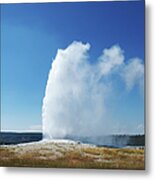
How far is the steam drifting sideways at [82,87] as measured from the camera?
1744 millimetres

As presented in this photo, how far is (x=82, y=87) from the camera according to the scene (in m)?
1.76

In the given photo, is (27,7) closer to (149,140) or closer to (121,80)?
(121,80)

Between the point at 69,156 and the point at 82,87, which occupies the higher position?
the point at 82,87

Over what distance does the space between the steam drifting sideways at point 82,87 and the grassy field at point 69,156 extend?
0.18 ft

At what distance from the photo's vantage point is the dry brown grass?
1730mm

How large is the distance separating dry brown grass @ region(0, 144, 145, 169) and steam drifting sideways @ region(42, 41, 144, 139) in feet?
0.22

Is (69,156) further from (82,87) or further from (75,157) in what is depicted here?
(82,87)

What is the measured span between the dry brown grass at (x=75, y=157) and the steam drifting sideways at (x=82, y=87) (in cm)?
7

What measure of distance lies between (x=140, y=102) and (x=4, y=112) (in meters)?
0.54

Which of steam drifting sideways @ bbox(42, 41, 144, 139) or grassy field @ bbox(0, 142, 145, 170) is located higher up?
steam drifting sideways @ bbox(42, 41, 144, 139)

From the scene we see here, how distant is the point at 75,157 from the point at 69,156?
2 centimetres

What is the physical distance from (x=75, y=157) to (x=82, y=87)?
0.27 m

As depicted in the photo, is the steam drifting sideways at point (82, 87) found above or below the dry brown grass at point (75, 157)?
above

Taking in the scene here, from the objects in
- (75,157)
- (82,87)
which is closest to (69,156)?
(75,157)
